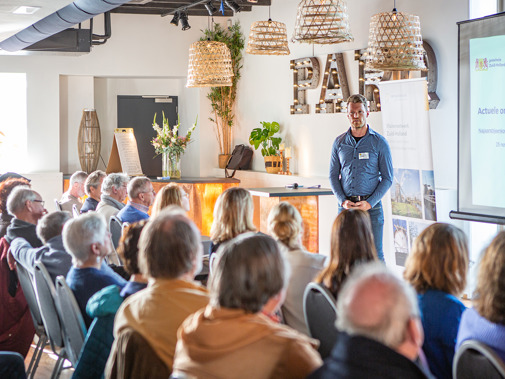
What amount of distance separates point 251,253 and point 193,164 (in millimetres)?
10900

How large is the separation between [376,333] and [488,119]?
464cm

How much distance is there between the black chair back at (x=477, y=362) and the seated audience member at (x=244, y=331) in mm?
527

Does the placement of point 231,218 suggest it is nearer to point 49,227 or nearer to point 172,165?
point 49,227

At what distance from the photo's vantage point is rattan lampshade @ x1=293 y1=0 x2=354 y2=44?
6344mm

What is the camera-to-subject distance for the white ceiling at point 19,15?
550 cm

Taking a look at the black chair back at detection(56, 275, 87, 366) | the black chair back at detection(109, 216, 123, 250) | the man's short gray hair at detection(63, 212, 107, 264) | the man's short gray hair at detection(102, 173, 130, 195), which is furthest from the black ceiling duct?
the black chair back at detection(56, 275, 87, 366)

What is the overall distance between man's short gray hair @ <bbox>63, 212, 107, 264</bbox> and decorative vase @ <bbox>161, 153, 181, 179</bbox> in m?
7.42

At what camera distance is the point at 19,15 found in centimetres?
619

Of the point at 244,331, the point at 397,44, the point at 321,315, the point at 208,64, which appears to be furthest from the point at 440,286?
the point at 208,64

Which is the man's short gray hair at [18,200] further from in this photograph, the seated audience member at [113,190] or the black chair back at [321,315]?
the black chair back at [321,315]

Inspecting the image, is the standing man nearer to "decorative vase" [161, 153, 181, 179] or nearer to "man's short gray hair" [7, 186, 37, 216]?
"man's short gray hair" [7, 186, 37, 216]

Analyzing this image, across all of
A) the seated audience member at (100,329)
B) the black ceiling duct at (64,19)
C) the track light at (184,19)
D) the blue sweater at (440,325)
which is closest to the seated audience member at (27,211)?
the black ceiling duct at (64,19)

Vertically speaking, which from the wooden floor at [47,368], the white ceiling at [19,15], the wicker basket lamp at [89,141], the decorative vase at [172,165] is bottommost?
the wooden floor at [47,368]

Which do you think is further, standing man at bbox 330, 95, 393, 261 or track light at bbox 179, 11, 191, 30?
track light at bbox 179, 11, 191, 30
